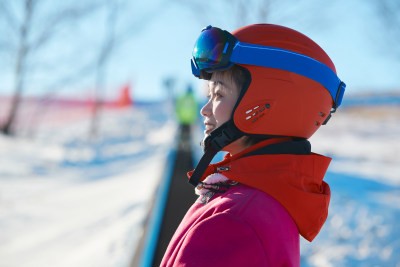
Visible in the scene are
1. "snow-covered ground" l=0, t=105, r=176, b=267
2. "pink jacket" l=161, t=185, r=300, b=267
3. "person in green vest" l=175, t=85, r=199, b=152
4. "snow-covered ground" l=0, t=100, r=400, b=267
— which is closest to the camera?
"pink jacket" l=161, t=185, r=300, b=267

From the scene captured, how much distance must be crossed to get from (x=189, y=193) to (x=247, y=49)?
4.97 m

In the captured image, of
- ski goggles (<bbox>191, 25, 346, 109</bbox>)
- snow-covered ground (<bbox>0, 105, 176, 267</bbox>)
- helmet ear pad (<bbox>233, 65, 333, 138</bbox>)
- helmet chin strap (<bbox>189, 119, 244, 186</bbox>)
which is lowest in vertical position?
snow-covered ground (<bbox>0, 105, 176, 267</bbox>)

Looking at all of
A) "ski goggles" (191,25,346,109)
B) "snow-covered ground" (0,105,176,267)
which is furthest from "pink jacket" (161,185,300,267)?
"snow-covered ground" (0,105,176,267)

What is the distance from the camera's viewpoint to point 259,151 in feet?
4.99

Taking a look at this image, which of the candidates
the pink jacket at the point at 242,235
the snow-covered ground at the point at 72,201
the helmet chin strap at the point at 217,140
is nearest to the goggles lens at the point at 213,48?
the helmet chin strap at the point at 217,140

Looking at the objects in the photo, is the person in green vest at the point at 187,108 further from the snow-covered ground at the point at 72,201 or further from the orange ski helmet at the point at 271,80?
the orange ski helmet at the point at 271,80

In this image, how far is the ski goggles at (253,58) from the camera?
5.32ft

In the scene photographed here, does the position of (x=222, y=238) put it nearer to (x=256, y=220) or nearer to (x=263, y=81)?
(x=256, y=220)

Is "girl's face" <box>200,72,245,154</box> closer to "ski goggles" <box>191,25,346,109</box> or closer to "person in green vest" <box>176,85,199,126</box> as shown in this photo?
"ski goggles" <box>191,25,346,109</box>

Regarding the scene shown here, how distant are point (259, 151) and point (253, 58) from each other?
44 cm

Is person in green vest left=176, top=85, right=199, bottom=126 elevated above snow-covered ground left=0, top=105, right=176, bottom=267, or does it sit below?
above

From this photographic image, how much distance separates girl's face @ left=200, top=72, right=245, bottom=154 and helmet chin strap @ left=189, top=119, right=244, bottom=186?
0.12 feet

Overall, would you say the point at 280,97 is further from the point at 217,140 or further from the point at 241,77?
the point at 217,140

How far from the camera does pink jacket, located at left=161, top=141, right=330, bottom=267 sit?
46.8 inches
